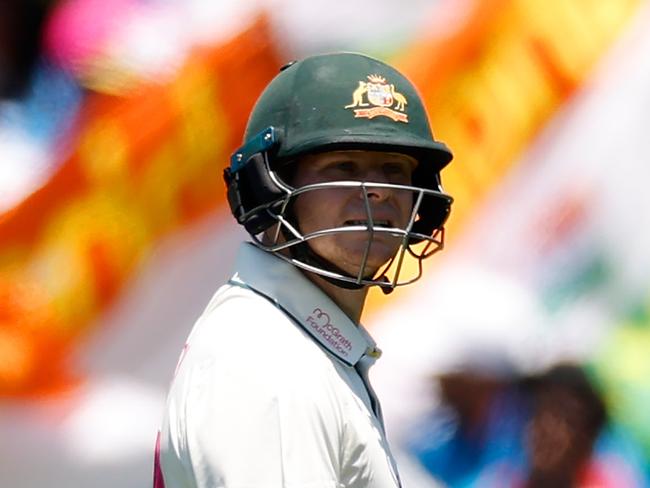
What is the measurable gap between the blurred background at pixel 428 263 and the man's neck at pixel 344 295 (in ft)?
3.43

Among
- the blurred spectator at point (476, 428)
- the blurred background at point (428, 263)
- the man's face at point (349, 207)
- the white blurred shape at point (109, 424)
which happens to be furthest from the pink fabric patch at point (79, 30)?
the man's face at point (349, 207)

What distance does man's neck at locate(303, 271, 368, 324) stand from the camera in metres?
1.61

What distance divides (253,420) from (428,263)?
150 cm

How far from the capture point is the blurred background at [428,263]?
8.45 feet

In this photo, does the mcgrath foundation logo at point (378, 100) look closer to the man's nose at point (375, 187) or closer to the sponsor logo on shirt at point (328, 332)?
the man's nose at point (375, 187)

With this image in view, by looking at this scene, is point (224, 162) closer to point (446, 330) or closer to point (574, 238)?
point (446, 330)

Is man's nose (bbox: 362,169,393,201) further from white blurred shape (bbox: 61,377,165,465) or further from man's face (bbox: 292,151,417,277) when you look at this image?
white blurred shape (bbox: 61,377,165,465)

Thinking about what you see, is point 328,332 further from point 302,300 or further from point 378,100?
point 378,100

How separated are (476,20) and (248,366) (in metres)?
1.64

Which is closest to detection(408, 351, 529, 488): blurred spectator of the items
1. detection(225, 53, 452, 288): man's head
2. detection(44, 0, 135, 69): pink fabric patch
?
detection(44, 0, 135, 69): pink fabric patch

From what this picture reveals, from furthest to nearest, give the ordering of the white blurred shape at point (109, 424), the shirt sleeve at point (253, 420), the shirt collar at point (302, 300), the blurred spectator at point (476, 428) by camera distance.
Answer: the blurred spectator at point (476, 428) < the white blurred shape at point (109, 424) < the shirt collar at point (302, 300) < the shirt sleeve at point (253, 420)

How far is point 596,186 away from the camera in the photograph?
282cm

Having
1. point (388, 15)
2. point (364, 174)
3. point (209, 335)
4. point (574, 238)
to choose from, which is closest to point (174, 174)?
point (388, 15)

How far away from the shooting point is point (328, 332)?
1.53 meters
